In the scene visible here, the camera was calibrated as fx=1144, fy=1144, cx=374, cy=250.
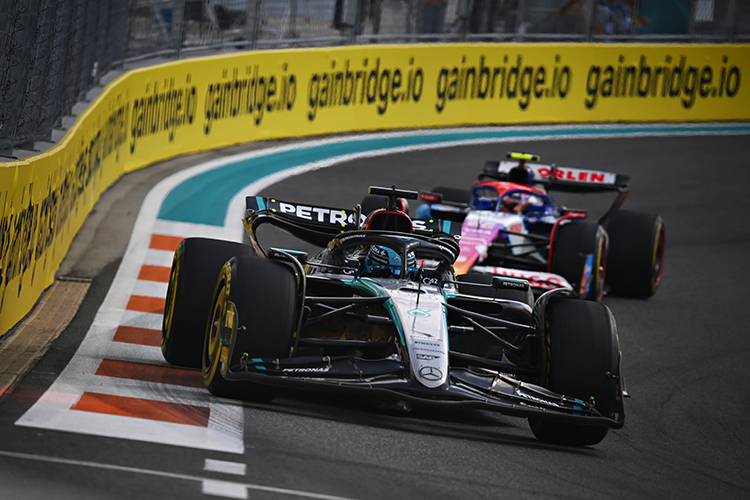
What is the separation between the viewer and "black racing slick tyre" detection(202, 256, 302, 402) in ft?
20.7

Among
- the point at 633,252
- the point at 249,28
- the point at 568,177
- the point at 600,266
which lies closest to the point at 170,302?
the point at 600,266

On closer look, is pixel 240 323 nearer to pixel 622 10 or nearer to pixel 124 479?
pixel 124 479

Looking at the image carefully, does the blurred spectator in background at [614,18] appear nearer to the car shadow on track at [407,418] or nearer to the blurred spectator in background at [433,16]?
the blurred spectator in background at [433,16]

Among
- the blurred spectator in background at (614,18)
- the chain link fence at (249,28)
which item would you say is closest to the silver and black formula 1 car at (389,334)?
the chain link fence at (249,28)

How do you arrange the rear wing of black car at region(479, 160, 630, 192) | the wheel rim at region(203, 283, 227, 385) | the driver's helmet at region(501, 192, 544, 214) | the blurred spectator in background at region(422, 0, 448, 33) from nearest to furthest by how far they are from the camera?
the wheel rim at region(203, 283, 227, 385) → the driver's helmet at region(501, 192, 544, 214) → the rear wing of black car at region(479, 160, 630, 192) → the blurred spectator in background at region(422, 0, 448, 33)

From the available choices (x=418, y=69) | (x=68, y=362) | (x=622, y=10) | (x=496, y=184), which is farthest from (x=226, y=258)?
(x=622, y=10)

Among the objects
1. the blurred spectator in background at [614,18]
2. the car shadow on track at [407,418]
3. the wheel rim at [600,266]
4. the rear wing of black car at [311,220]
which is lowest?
the car shadow on track at [407,418]

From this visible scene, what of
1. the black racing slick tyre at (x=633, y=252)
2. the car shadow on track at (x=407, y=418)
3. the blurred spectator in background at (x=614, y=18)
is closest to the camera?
the car shadow on track at (x=407, y=418)

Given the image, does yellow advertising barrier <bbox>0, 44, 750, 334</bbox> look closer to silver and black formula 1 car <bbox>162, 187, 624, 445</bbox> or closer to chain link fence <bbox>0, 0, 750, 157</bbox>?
chain link fence <bbox>0, 0, 750, 157</bbox>

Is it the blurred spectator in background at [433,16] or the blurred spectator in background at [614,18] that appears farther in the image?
the blurred spectator in background at [614,18]

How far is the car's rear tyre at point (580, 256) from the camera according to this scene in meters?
11.0

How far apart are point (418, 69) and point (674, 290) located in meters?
9.16

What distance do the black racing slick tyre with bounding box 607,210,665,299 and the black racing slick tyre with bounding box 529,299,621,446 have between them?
18.5 ft

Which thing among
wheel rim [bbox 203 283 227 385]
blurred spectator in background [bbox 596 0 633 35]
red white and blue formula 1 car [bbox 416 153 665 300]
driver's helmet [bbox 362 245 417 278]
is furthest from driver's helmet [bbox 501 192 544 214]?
blurred spectator in background [bbox 596 0 633 35]
